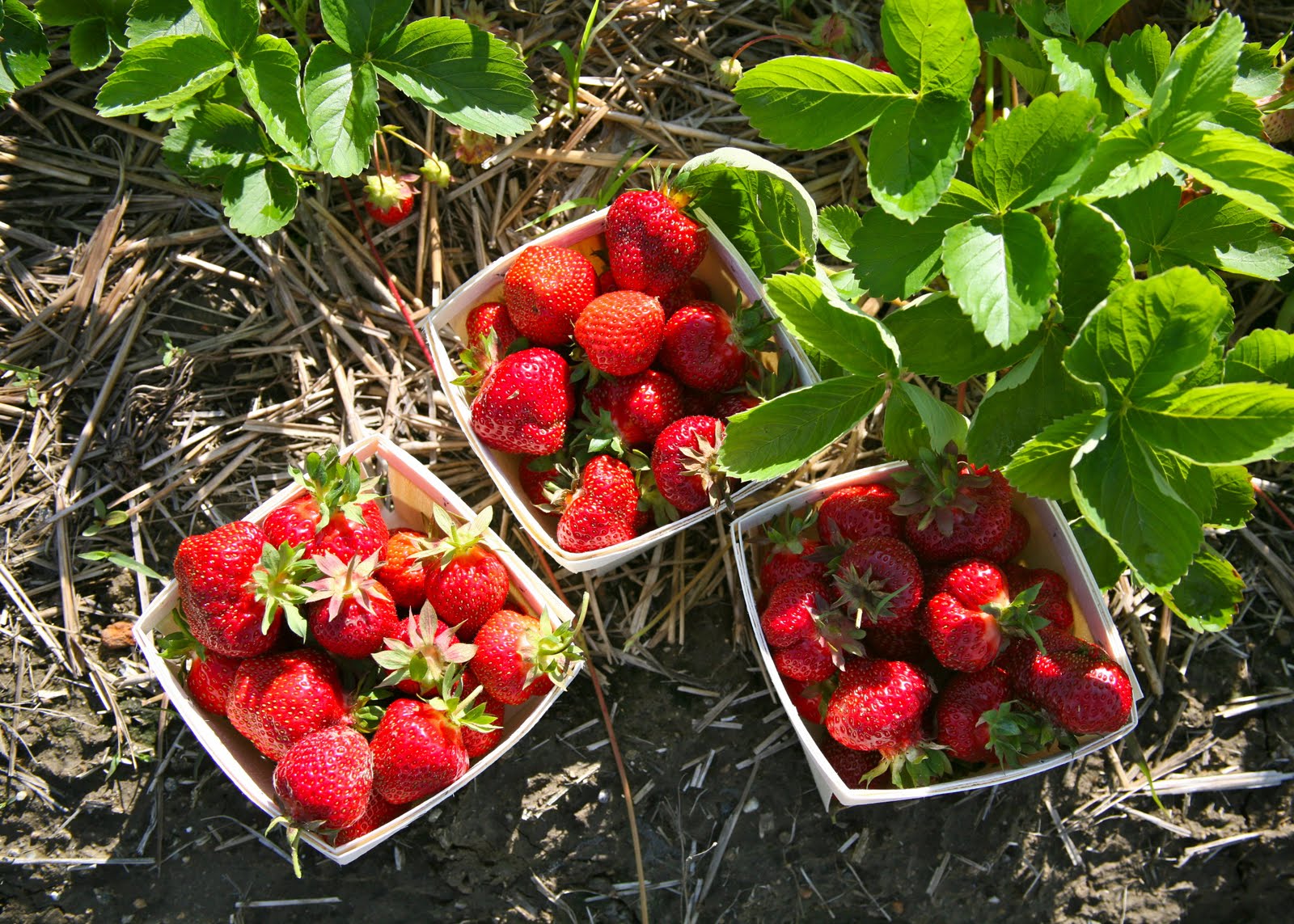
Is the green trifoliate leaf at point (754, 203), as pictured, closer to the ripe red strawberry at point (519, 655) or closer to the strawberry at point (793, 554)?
the strawberry at point (793, 554)

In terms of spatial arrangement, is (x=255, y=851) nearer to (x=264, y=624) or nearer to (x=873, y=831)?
(x=264, y=624)

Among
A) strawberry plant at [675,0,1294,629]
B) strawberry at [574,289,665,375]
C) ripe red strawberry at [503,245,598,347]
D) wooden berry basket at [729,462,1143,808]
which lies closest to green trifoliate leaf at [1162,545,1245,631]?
strawberry plant at [675,0,1294,629]

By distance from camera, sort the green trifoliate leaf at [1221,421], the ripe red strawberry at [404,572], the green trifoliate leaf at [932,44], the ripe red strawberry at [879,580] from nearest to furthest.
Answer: the green trifoliate leaf at [1221,421] → the green trifoliate leaf at [932,44] → the ripe red strawberry at [879,580] → the ripe red strawberry at [404,572]

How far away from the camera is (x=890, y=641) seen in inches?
63.6

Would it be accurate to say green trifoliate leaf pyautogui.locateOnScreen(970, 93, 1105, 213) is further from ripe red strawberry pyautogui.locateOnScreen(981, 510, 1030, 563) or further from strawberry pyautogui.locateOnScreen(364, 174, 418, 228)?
strawberry pyautogui.locateOnScreen(364, 174, 418, 228)

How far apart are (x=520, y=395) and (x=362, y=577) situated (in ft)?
1.23

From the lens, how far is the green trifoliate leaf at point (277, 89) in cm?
151

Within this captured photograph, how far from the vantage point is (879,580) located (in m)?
1.54

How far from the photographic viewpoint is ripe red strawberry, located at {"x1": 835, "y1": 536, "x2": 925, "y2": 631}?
1.53 m

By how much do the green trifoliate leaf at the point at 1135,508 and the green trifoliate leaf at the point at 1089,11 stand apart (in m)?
0.65

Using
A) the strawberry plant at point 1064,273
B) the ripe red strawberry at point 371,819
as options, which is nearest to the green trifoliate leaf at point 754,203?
the strawberry plant at point 1064,273

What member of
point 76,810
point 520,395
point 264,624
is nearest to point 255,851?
point 76,810

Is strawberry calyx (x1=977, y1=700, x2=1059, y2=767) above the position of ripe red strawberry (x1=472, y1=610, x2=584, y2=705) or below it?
below

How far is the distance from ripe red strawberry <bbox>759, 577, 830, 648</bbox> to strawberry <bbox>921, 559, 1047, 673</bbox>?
175 millimetres
